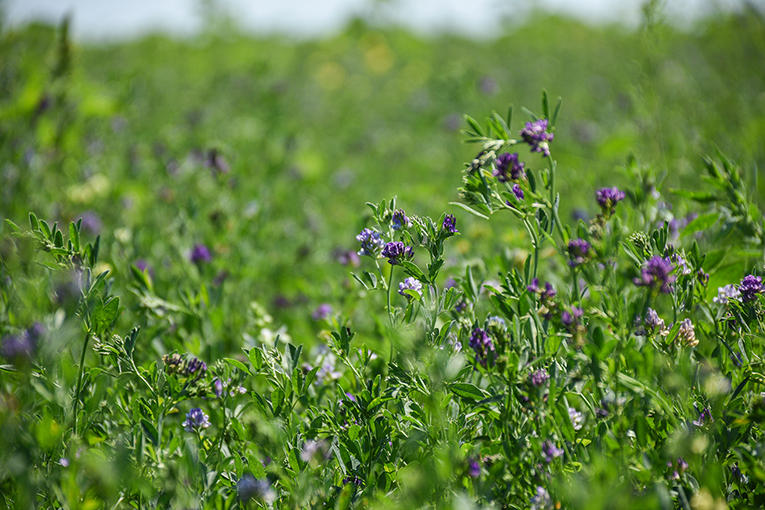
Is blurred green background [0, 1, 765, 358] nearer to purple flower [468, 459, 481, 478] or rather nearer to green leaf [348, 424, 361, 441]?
green leaf [348, 424, 361, 441]

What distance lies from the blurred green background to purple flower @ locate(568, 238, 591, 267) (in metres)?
0.57

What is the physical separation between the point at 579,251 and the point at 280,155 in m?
2.96

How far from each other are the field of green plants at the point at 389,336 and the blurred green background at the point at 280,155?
0.03m

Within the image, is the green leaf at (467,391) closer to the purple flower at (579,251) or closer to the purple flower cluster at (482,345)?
the purple flower cluster at (482,345)

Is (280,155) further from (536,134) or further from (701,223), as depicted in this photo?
(701,223)

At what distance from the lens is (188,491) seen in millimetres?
957

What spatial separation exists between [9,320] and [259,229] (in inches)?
42.1

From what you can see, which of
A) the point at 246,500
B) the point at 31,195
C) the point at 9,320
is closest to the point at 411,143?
the point at 31,195

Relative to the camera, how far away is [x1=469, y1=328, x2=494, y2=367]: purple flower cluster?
3.34 ft

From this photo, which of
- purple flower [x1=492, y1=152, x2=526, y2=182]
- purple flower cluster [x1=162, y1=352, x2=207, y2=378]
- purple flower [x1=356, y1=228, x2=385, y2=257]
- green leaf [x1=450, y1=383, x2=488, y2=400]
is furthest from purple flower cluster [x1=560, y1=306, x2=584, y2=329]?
purple flower cluster [x1=162, y1=352, x2=207, y2=378]

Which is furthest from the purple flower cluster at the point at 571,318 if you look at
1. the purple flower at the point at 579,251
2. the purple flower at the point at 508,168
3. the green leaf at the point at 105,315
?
the green leaf at the point at 105,315

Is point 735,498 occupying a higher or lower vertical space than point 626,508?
lower

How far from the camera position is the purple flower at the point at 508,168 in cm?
122

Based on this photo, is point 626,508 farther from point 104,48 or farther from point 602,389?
point 104,48
